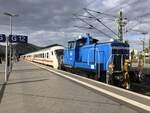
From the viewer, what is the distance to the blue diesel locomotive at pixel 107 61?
19359 mm

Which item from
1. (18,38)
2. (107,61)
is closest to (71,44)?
(18,38)

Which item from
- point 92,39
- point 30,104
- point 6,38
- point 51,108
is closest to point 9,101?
point 30,104

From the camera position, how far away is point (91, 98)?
11.3 metres

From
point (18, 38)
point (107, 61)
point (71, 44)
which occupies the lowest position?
point (107, 61)

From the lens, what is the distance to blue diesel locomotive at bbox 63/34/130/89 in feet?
63.5

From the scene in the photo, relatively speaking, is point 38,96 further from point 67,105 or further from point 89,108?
point 89,108

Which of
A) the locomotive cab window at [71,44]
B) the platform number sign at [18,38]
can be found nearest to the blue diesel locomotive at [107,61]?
the locomotive cab window at [71,44]

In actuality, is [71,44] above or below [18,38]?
below

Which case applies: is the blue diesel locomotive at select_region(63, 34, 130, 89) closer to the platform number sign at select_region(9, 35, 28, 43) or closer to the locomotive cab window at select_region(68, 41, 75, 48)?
the locomotive cab window at select_region(68, 41, 75, 48)

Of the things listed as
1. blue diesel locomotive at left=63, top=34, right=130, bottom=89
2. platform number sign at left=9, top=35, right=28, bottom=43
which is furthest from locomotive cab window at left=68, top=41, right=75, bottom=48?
platform number sign at left=9, top=35, right=28, bottom=43

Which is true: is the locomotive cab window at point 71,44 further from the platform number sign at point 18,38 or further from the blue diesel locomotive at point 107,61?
the platform number sign at point 18,38

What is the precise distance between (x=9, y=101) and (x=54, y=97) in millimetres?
1768

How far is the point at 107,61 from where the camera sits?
20531 mm

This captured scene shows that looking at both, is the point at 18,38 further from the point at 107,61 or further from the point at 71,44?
the point at 107,61
